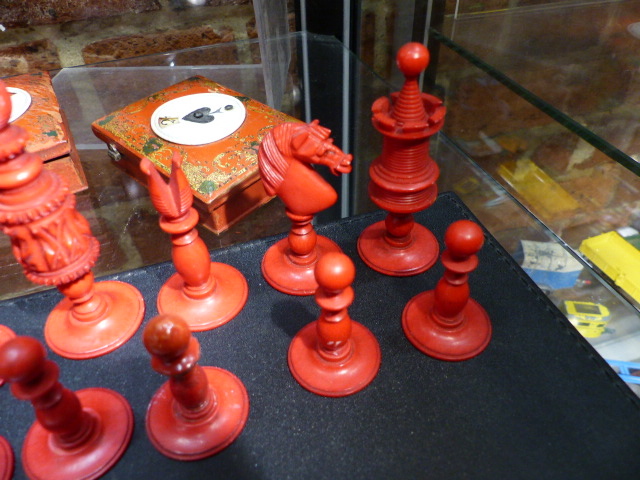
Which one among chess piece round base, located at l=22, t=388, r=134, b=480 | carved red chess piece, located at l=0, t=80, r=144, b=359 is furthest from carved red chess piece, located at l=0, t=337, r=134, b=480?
carved red chess piece, located at l=0, t=80, r=144, b=359

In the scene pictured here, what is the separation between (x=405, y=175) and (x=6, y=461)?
2.04 feet

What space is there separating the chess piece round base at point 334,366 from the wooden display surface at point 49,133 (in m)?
0.59

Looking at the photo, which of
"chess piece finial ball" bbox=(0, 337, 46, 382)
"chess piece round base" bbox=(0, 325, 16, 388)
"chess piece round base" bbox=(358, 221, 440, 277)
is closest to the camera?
"chess piece finial ball" bbox=(0, 337, 46, 382)

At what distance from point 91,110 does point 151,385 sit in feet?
2.46

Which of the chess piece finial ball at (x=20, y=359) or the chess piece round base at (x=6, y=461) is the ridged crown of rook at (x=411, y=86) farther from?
the chess piece round base at (x=6, y=461)

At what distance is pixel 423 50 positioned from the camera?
633 mm

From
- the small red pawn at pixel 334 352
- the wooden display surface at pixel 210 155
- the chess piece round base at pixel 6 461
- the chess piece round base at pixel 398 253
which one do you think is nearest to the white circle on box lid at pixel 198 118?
the wooden display surface at pixel 210 155

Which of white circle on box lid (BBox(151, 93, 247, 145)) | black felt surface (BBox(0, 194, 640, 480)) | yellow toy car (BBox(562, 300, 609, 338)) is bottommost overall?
yellow toy car (BBox(562, 300, 609, 338))

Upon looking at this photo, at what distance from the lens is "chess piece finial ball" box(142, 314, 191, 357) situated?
0.48 meters

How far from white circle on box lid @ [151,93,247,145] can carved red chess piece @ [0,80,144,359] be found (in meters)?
0.32

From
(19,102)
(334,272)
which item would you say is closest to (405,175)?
(334,272)

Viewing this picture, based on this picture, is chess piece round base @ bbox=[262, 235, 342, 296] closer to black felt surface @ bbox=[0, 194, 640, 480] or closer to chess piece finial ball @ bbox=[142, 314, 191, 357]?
black felt surface @ bbox=[0, 194, 640, 480]

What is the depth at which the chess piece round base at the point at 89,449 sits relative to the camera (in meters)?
0.58

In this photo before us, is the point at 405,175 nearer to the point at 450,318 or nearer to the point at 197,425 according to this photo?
the point at 450,318
